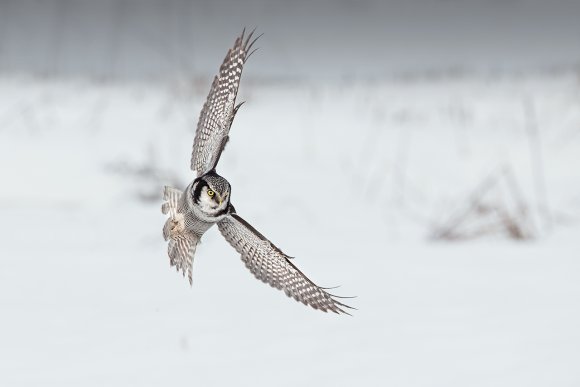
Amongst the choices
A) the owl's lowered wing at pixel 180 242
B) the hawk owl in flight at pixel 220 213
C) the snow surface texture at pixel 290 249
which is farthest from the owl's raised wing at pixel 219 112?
the snow surface texture at pixel 290 249

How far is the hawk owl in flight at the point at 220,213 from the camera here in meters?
1.24

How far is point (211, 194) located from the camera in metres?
1.22

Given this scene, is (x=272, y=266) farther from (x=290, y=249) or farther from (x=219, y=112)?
(x=290, y=249)

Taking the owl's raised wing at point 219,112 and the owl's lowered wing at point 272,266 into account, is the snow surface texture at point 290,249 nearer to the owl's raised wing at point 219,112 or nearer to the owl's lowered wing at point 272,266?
the owl's lowered wing at point 272,266

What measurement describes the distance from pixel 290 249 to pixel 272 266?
3.16 meters

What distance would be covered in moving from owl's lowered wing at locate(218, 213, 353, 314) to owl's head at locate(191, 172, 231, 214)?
10 centimetres

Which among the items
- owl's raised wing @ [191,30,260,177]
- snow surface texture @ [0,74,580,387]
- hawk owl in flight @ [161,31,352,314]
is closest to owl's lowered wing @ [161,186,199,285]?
hawk owl in flight @ [161,31,352,314]

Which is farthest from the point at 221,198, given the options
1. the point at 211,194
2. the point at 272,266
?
the point at 272,266

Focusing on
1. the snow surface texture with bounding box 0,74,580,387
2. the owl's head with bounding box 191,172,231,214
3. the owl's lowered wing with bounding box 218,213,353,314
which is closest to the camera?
the owl's head with bounding box 191,172,231,214

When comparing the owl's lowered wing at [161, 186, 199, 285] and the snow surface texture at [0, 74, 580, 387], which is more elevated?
the snow surface texture at [0, 74, 580, 387]

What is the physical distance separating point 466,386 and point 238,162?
427cm

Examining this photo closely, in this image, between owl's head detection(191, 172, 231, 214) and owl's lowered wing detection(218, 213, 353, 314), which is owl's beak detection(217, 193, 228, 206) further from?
owl's lowered wing detection(218, 213, 353, 314)

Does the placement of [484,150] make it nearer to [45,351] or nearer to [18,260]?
[18,260]

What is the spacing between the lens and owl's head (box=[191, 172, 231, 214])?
3.97 feet
